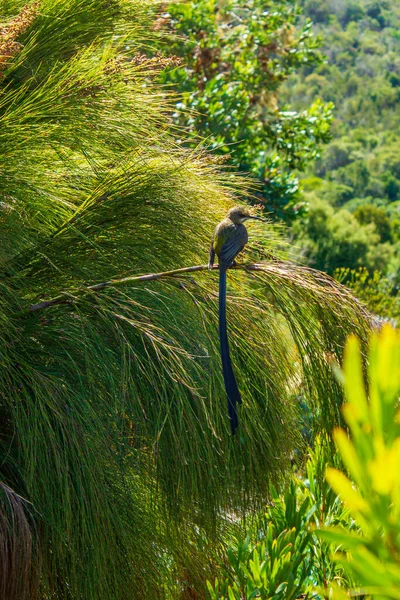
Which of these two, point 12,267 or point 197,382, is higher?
point 12,267

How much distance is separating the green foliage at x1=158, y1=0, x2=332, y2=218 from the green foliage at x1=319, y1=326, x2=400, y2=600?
178 inches

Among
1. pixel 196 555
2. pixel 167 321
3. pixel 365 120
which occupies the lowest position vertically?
pixel 365 120

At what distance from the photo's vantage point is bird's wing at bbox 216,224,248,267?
1605mm

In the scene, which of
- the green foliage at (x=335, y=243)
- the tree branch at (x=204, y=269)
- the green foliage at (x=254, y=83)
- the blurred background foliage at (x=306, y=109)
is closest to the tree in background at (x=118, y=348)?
the tree branch at (x=204, y=269)

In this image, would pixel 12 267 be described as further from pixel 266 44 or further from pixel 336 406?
pixel 266 44

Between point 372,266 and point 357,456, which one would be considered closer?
point 357,456

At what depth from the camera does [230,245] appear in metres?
1.62

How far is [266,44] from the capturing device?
5812mm

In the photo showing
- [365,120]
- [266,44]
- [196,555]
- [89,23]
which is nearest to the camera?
[196,555]

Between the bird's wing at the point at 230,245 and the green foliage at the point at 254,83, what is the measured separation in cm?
328

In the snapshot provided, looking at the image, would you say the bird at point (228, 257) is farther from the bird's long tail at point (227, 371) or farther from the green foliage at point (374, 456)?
the green foliage at point (374, 456)

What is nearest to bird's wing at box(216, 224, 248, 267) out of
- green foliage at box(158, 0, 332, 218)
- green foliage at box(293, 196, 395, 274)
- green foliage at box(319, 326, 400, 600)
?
green foliage at box(319, 326, 400, 600)

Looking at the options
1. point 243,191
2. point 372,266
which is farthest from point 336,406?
point 372,266

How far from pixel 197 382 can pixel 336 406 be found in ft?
1.07
